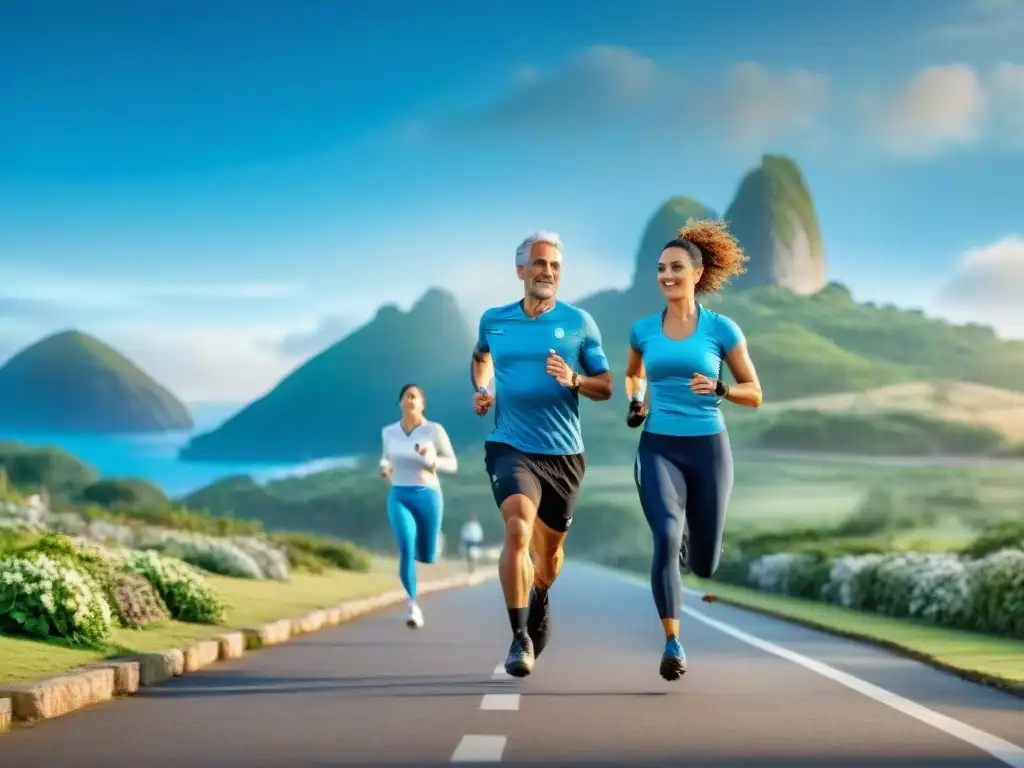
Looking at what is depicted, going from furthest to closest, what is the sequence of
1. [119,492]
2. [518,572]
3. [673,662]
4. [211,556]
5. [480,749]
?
[119,492], [211,556], [518,572], [673,662], [480,749]

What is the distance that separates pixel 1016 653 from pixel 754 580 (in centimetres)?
2418

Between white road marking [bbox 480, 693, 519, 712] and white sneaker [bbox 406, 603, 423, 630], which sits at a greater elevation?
white sneaker [bbox 406, 603, 423, 630]

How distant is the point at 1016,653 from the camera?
16.0 metres

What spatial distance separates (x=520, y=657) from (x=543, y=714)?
28.4 inches

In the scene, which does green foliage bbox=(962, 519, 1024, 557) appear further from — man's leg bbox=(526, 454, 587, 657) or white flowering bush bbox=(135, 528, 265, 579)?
man's leg bbox=(526, 454, 587, 657)

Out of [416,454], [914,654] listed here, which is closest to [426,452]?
[416,454]

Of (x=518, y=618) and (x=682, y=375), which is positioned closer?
(x=682, y=375)

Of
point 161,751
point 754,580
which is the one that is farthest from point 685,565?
point 754,580

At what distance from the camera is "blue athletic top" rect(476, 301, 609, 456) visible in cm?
1121

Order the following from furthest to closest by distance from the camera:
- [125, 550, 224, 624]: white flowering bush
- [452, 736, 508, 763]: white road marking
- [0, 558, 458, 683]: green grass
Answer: [125, 550, 224, 624]: white flowering bush → [0, 558, 458, 683]: green grass → [452, 736, 508, 763]: white road marking

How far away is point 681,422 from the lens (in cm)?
1123

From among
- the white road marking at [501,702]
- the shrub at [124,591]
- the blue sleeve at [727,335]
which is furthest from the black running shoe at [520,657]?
the shrub at [124,591]

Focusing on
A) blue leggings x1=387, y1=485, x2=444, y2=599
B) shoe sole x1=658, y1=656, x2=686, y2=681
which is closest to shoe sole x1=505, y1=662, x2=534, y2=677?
shoe sole x1=658, y1=656, x2=686, y2=681

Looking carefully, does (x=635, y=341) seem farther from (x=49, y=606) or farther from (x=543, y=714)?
(x=49, y=606)
